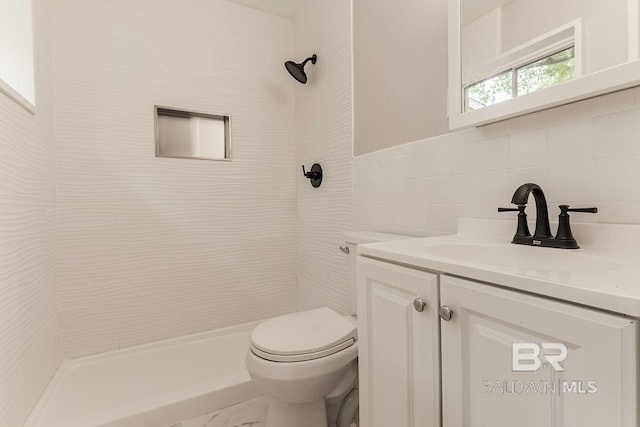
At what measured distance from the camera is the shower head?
2027 millimetres

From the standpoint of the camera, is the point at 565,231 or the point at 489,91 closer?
the point at 565,231

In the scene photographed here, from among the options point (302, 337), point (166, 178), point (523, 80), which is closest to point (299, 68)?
point (166, 178)

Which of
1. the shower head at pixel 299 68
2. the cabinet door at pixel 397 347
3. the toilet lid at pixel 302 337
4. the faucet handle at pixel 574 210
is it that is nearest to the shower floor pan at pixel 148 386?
the toilet lid at pixel 302 337

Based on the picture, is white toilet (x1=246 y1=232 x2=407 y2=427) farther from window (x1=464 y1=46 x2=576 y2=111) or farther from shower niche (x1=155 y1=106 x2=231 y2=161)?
shower niche (x1=155 y1=106 x2=231 y2=161)

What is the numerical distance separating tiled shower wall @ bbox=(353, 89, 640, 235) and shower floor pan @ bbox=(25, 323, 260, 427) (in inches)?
43.1

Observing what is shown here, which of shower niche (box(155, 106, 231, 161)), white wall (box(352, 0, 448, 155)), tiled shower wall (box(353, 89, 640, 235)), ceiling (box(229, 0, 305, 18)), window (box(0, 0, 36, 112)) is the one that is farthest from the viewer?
ceiling (box(229, 0, 305, 18))

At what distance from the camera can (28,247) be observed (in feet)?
4.19

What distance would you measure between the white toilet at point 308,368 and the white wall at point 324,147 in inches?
20.4

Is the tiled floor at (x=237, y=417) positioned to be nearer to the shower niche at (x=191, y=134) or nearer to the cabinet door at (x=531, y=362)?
the cabinet door at (x=531, y=362)

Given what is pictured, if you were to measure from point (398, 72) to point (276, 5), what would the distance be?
118 cm

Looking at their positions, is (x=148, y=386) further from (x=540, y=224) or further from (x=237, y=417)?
(x=540, y=224)

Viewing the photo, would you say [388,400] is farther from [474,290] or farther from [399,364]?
[474,290]

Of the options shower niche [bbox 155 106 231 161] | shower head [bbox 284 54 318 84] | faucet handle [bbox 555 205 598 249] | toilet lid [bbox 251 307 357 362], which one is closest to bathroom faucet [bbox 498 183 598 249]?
faucet handle [bbox 555 205 598 249]

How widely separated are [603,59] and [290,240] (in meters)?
1.91
